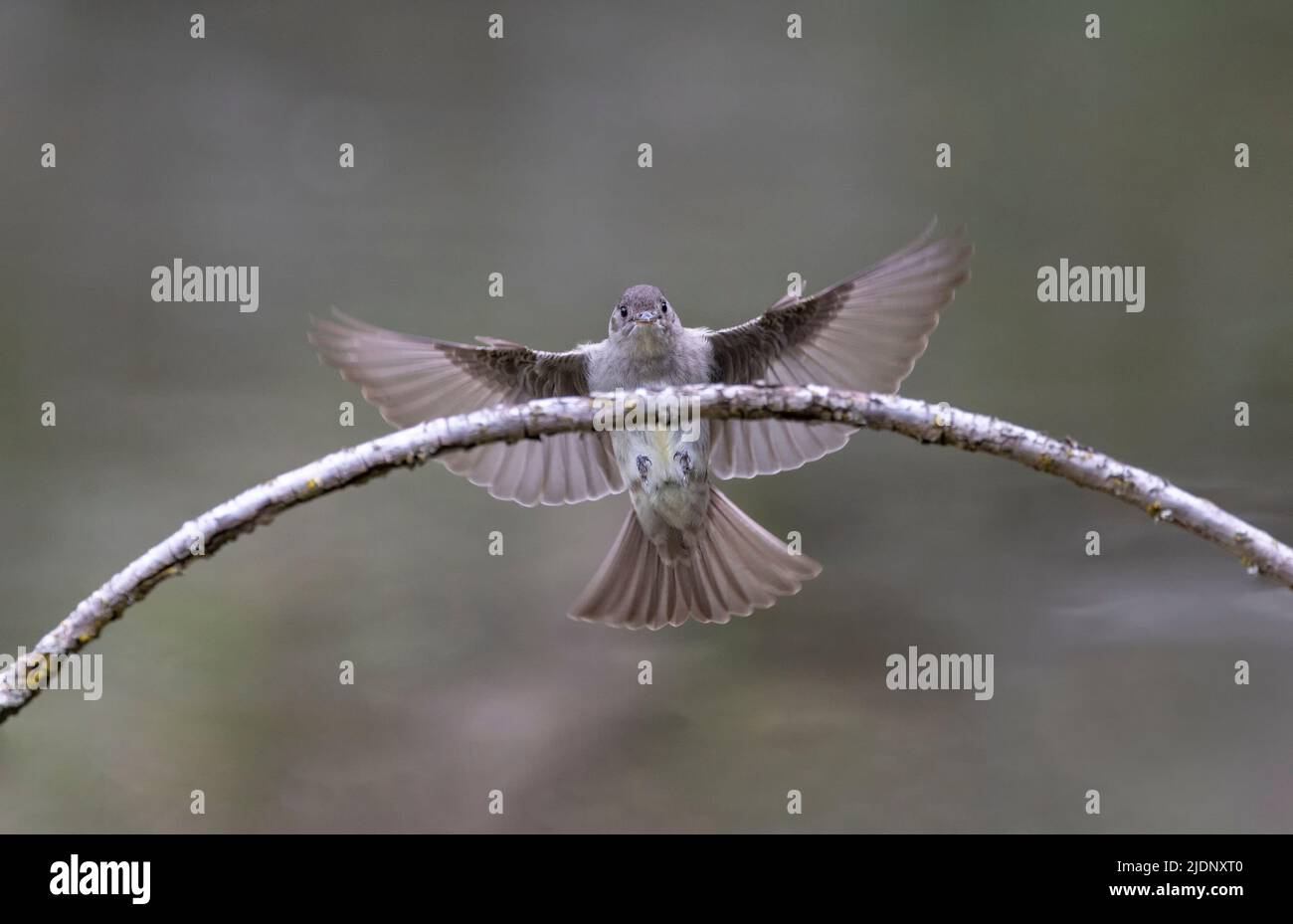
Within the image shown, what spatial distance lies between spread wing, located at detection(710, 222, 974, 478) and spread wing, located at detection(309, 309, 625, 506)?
34 centimetres

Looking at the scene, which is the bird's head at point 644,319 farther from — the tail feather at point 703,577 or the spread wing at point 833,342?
the tail feather at point 703,577

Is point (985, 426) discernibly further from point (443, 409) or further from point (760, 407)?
point (443, 409)

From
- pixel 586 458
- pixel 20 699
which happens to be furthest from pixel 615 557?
pixel 20 699

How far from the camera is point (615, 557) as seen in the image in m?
3.10

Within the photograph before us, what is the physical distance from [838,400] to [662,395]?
29 cm

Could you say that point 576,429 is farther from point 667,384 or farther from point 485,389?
point 485,389

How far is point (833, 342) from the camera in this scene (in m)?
2.88

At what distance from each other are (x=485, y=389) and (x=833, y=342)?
858 mm

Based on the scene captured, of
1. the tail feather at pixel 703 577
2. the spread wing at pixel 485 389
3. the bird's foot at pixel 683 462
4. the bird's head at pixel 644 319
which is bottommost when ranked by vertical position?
the tail feather at pixel 703 577

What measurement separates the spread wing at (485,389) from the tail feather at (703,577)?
209 millimetres

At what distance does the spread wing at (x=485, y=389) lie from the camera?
2.83m

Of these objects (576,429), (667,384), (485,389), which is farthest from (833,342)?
(576,429)

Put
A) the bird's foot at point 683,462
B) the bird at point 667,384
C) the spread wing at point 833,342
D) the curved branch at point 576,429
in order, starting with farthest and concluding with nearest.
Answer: the bird's foot at point 683,462 < the bird at point 667,384 < the spread wing at point 833,342 < the curved branch at point 576,429

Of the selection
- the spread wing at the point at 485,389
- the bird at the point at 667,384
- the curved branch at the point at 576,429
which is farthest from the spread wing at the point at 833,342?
the curved branch at the point at 576,429
